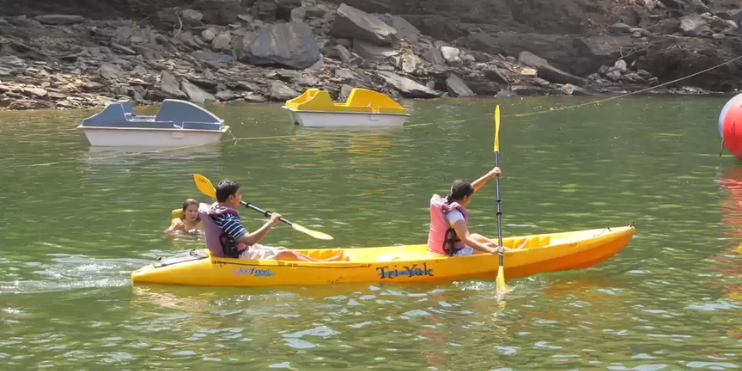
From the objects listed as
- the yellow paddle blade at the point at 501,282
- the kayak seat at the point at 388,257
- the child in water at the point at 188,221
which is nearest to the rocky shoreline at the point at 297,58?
the child in water at the point at 188,221

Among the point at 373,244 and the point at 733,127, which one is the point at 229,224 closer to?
the point at 373,244

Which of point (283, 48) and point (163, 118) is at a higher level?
point (283, 48)

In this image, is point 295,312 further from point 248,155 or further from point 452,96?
point 452,96

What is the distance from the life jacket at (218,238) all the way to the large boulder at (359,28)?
122 ft

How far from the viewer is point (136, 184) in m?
20.4

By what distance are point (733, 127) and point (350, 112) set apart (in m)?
12.4

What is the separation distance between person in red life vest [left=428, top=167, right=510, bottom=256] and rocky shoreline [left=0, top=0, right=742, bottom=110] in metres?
27.6

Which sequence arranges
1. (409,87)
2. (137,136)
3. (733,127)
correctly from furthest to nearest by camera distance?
1. (409,87)
2. (137,136)
3. (733,127)

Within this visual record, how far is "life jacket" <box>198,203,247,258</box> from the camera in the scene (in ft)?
39.4

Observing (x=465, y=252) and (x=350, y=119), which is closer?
(x=465, y=252)

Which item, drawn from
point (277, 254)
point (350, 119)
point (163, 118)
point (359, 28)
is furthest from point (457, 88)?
point (277, 254)

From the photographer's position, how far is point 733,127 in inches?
883

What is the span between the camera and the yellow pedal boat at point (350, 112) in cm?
3134

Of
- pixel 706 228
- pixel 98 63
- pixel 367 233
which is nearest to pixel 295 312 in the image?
pixel 367 233
